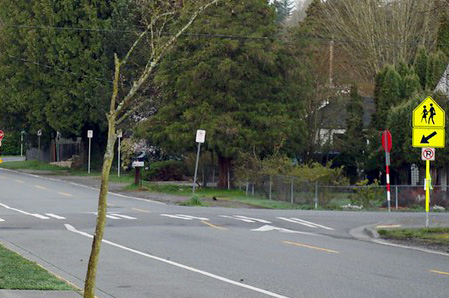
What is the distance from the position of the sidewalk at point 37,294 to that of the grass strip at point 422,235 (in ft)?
38.9

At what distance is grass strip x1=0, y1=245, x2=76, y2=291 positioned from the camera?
39.7ft

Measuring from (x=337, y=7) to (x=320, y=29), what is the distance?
264 cm

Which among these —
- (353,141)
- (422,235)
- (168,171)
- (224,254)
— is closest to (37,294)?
(224,254)

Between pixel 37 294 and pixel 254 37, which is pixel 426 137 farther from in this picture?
pixel 254 37

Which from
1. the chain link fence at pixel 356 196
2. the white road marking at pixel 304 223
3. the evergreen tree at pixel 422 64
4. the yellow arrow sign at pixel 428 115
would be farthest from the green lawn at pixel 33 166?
the yellow arrow sign at pixel 428 115

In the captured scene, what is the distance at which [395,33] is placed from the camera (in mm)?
58281

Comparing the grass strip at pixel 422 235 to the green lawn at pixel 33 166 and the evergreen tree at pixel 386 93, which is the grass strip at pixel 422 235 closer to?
the evergreen tree at pixel 386 93

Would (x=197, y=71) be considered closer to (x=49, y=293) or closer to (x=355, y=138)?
(x=355, y=138)

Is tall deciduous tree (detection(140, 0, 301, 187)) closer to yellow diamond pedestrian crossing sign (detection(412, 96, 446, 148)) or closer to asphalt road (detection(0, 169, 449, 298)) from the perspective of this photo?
asphalt road (detection(0, 169, 449, 298))

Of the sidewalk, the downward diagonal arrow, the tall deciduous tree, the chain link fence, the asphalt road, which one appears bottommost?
the asphalt road

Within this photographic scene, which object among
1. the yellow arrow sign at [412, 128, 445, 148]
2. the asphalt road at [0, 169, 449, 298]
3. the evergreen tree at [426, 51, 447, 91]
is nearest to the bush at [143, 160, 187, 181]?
the evergreen tree at [426, 51, 447, 91]

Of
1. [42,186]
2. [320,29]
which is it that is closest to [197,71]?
[42,186]

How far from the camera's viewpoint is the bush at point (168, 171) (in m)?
54.1

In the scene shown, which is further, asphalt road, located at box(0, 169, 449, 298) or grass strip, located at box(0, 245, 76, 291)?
asphalt road, located at box(0, 169, 449, 298)
